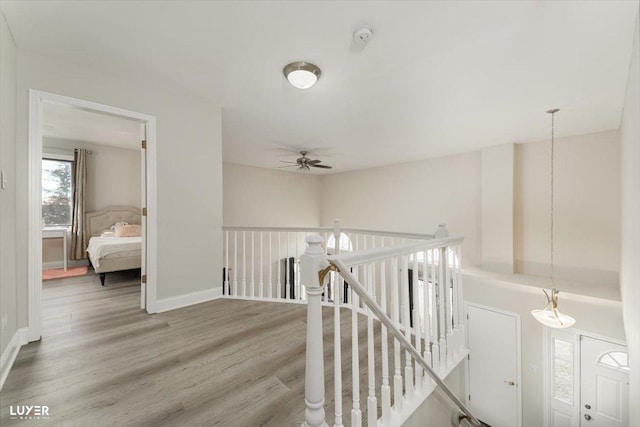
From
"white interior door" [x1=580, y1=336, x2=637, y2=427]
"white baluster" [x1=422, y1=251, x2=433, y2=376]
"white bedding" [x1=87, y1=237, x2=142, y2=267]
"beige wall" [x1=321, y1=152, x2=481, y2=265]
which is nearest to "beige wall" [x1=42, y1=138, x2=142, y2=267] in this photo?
"white bedding" [x1=87, y1=237, x2=142, y2=267]

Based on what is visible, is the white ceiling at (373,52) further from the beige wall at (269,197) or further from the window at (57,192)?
the window at (57,192)

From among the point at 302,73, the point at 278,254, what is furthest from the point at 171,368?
the point at 302,73

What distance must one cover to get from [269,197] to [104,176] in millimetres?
3867

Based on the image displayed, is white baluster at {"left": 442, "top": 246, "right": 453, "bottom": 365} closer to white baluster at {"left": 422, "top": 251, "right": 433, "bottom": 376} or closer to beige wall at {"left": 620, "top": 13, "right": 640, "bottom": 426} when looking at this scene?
white baluster at {"left": 422, "top": 251, "right": 433, "bottom": 376}

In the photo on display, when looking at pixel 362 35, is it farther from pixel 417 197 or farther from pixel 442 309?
pixel 417 197

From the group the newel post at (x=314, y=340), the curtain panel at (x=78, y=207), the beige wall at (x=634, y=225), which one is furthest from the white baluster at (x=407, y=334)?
the curtain panel at (x=78, y=207)

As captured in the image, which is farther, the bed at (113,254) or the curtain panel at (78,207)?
the curtain panel at (78,207)

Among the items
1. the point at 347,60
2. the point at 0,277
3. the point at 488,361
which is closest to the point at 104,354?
the point at 0,277

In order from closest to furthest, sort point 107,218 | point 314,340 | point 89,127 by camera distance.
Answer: point 314,340 → point 89,127 → point 107,218

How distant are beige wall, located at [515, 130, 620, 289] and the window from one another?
904cm

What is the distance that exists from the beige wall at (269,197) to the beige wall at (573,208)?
561 cm

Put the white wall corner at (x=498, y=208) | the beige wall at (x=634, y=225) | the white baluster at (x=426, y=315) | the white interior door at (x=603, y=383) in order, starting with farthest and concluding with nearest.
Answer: the white wall corner at (x=498, y=208) → the white interior door at (x=603, y=383) → the white baluster at (x=426, y=315) → the beige wall at (x=634, y=225)

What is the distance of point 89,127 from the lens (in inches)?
179

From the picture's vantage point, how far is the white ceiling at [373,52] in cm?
175
